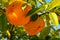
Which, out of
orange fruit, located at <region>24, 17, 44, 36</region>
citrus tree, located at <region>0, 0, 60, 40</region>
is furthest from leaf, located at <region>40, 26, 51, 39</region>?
orange fruit, located at <region>24, 17, 44, 36</region>

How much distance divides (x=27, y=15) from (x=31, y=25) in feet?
0.17

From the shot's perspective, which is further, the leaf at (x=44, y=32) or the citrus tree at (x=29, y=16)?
the leaf at (x=44, y=32)

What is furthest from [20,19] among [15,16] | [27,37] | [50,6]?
[27,37]

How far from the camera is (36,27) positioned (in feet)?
2.72

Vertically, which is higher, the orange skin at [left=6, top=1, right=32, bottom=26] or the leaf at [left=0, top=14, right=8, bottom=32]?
the leaf at [left=0, top=14, right=8, bottom=32]

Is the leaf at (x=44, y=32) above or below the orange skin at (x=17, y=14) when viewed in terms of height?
above

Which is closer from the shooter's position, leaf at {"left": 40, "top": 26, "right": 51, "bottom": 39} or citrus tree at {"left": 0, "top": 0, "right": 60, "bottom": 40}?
citrus tree at {"left": 0, "top": 0, "right": 60, "bottom": 40}

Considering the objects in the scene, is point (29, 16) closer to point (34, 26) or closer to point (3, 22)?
point (34, 26)

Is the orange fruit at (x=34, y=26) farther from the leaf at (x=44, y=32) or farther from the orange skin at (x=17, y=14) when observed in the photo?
the leaf at (x=44, y=32)

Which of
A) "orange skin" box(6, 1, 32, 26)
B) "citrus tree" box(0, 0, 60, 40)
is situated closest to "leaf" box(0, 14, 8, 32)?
"citrus tree" box(0, 0, 60, 40)

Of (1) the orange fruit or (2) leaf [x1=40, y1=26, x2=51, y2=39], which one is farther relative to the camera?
(2) leaf [x1=40, y1=26, x2=51, y2=39]

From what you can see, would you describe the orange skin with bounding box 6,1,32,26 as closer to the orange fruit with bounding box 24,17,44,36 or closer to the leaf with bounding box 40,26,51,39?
the orange fruit with bounding box 24,17,44,36

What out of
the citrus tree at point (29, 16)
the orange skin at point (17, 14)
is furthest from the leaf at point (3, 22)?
the orange skin at point (17, 14)

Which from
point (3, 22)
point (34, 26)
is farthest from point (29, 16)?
point (3, 22)
